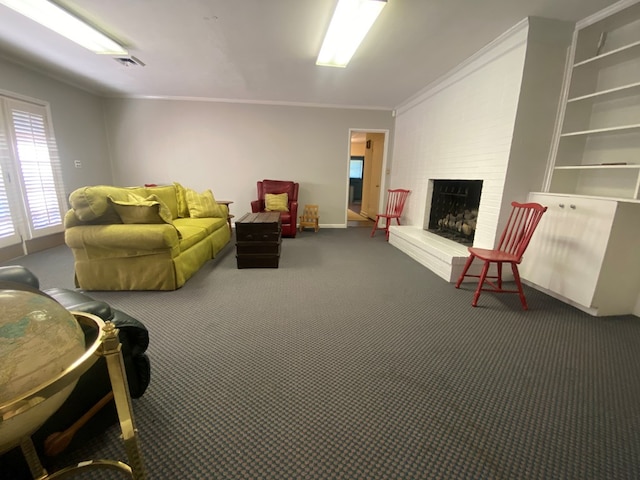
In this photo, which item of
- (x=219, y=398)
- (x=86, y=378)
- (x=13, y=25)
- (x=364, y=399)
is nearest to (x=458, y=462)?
(x=364, y=399)

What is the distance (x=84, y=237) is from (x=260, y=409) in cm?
227

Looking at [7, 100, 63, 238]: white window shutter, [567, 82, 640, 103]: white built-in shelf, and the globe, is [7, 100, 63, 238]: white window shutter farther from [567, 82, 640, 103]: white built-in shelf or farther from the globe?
[567, 82, 640, 103]: white built-in shelf

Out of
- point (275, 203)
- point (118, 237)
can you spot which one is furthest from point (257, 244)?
point (275, 203)

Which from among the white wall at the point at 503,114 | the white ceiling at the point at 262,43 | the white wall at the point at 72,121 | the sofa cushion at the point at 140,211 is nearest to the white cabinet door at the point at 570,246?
the white wall at the point at 503,114

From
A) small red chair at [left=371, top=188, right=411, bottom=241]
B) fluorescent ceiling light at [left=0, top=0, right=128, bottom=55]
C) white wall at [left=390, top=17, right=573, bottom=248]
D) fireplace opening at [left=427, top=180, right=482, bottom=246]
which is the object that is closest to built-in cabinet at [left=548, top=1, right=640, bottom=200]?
white wall at [left=390, top=17, right=573, bottom=248]

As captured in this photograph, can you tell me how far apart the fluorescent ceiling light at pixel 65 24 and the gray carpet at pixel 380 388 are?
255 centimetres

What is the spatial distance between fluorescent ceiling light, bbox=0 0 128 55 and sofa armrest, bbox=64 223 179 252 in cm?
191

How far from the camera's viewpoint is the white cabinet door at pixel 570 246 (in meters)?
2.11

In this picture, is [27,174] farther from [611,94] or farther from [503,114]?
[611,94]

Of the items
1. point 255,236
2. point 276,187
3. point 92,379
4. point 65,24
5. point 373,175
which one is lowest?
point 92,379

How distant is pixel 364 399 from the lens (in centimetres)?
135

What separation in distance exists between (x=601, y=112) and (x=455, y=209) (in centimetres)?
176

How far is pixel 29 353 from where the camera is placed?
0.55 metres

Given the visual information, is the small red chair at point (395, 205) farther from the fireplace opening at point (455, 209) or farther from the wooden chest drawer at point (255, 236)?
the wooden chest drawer at point (255, 236)
